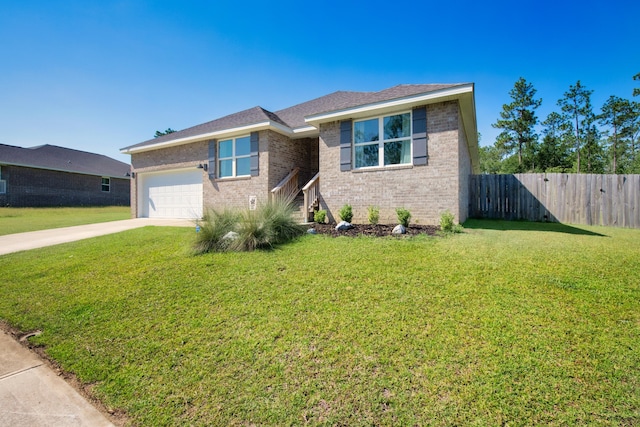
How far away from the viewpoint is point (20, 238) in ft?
26.0

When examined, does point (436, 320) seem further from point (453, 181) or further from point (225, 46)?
point (225, 46)

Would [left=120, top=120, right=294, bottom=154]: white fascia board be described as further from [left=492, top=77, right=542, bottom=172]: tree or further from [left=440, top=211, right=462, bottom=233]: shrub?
[left=492, top=77, right=542, bottom=172]: tree

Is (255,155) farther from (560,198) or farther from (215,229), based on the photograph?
(560,198)

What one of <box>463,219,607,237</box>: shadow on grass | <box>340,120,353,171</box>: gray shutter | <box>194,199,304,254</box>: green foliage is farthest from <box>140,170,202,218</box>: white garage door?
<box>463,219,607,237</box>: shadow on grass

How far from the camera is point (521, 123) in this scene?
26766 millimetres

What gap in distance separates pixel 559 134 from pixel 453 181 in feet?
→ 97.0

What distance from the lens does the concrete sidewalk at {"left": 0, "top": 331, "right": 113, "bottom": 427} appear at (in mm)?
1788

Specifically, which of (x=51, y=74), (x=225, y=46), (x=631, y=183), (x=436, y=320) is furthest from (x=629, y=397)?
(x=51, y=74)

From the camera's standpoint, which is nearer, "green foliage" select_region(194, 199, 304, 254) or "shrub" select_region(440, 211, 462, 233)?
"green foliage" select_region(194, 199, 304, 254)

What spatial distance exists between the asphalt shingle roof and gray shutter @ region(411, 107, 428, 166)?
601mm

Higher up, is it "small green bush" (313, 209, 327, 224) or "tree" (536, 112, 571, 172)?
"tree" (536, 112, 571, 172)

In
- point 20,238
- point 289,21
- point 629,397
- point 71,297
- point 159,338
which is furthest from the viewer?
point 289,21

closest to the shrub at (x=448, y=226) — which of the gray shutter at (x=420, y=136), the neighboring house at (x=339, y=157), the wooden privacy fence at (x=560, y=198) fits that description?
the neighboring house at (x=339, y=157)

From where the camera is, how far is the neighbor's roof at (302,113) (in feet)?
24.6
